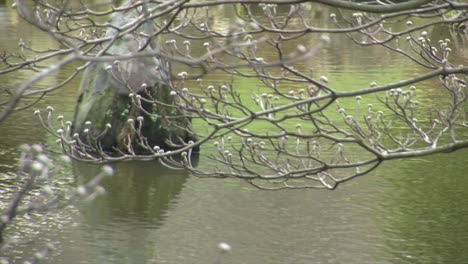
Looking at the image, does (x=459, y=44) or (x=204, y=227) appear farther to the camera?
(x=459, y=44)

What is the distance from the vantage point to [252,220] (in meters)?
7.53

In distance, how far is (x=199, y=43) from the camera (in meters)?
20.2

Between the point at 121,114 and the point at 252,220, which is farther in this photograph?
the point at 121,114

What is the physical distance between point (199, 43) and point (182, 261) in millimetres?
14015

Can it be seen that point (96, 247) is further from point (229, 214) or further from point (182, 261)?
point (229, 214)

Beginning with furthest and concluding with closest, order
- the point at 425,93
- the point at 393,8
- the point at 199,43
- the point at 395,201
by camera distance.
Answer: the point at 199,43
the point at 425,93
the point at 395,201
the point at 393,8

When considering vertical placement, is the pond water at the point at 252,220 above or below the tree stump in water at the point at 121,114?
below

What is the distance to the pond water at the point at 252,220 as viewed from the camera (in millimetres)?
6727

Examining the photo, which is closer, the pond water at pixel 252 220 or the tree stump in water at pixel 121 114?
the pond water at pixel 252 220

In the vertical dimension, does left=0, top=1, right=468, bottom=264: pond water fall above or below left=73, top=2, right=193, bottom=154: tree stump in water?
below

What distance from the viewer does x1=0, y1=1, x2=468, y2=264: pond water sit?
673cm

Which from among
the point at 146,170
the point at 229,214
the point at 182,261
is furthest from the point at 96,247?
the point at 146,170

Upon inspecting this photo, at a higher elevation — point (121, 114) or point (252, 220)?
point (121, 114)

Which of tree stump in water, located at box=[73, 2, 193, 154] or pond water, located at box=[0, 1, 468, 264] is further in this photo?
tree stump in water, located at box=[73, 2, 193, 154]
